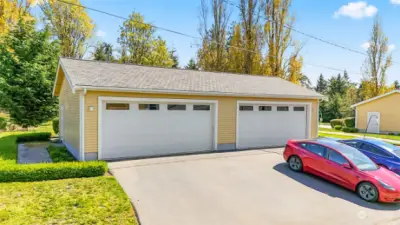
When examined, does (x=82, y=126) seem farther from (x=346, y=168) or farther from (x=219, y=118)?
(x=346, y=168)

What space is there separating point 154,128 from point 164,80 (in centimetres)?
254

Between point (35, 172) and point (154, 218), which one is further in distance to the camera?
point (35, 172)

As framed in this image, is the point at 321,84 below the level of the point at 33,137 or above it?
above

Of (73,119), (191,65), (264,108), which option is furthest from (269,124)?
(191,65)

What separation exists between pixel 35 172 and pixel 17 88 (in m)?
13.3

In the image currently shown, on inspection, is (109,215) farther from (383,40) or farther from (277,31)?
(383,40)

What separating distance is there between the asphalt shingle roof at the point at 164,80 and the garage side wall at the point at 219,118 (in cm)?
35

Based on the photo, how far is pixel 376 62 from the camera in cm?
3238

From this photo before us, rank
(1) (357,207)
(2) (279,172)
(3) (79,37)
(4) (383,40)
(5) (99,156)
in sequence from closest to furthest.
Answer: (1) (357,207) < (2) (279,172) < (5) (99,156) < (3) (79,37) < (4) (383,40)

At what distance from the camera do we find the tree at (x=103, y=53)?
3106 centimetres

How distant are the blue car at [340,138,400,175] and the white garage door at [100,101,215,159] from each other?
6249 mm

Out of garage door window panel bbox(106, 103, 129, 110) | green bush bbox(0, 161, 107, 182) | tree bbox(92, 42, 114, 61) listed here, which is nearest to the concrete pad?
green bush bbox(0, 161, 107, 182)

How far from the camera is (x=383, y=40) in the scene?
3172 cm

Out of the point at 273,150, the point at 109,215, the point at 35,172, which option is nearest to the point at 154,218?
the point at 109,215
